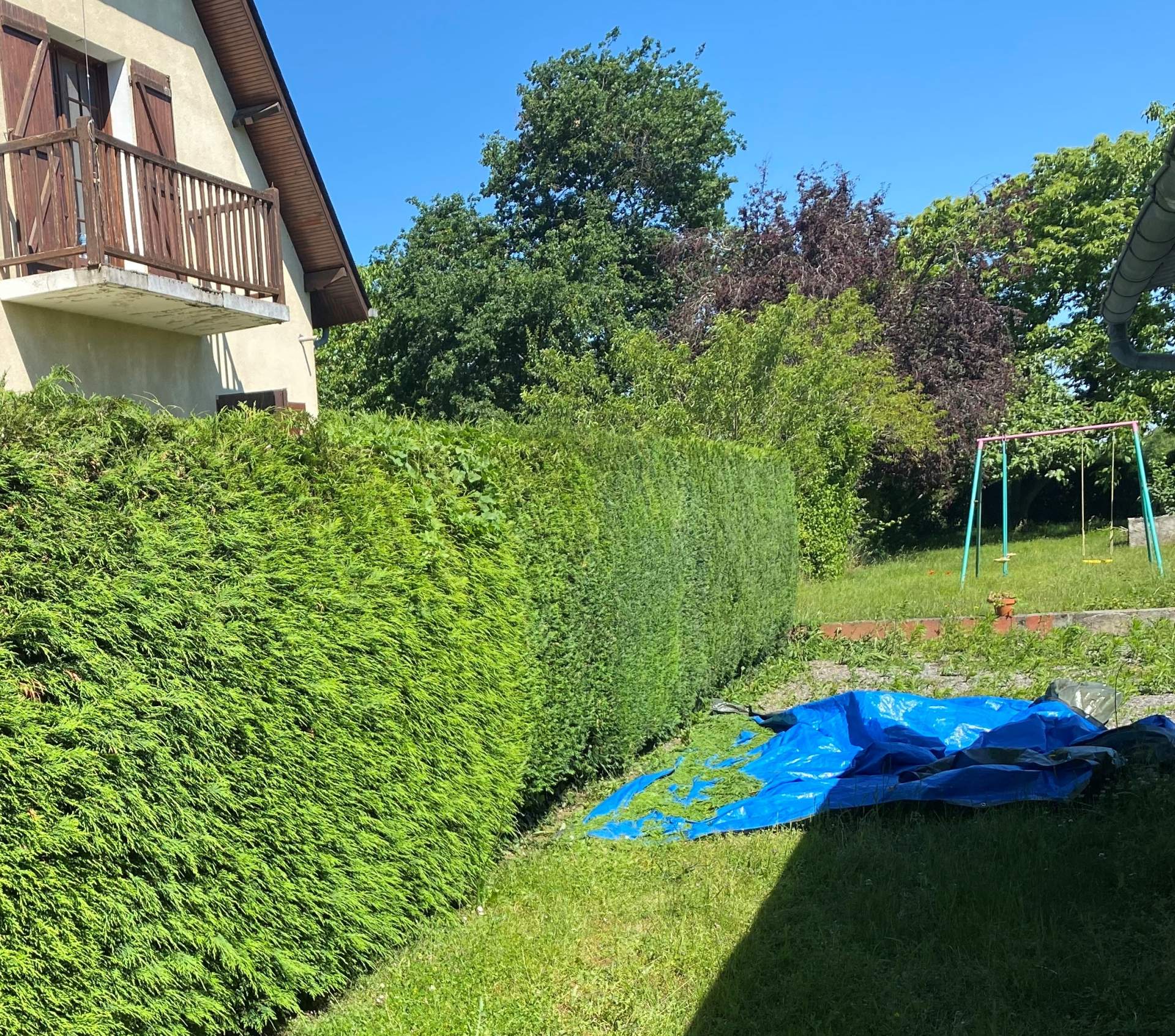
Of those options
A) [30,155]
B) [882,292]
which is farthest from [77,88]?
[882,292]

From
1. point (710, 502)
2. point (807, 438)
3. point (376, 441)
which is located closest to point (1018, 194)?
point (807, 438)

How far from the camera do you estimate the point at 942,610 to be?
12.3 metres

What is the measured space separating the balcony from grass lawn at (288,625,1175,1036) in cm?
579

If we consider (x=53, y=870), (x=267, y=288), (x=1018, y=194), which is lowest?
(x=53, y=870)

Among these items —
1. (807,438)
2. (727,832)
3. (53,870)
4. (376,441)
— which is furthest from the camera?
(807,438)

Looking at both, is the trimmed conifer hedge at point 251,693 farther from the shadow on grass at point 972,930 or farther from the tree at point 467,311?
the tree at point 467,311

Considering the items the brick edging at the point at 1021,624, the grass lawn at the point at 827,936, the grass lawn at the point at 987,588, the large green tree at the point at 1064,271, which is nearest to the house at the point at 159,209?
the grass lawn at the point at 827,936

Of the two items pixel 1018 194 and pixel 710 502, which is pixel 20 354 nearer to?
pixel 710 502

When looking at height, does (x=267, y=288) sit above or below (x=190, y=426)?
above

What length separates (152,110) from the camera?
9.30 meters

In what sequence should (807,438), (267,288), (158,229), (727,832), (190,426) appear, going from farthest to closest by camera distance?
(807,438) → (267,288) → (158,229) → (727,832) → (190,426)

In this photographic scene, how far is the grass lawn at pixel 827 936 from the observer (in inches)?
136

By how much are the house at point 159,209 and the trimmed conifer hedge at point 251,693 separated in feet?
8.34

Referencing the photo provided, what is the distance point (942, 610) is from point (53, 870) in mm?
11586
